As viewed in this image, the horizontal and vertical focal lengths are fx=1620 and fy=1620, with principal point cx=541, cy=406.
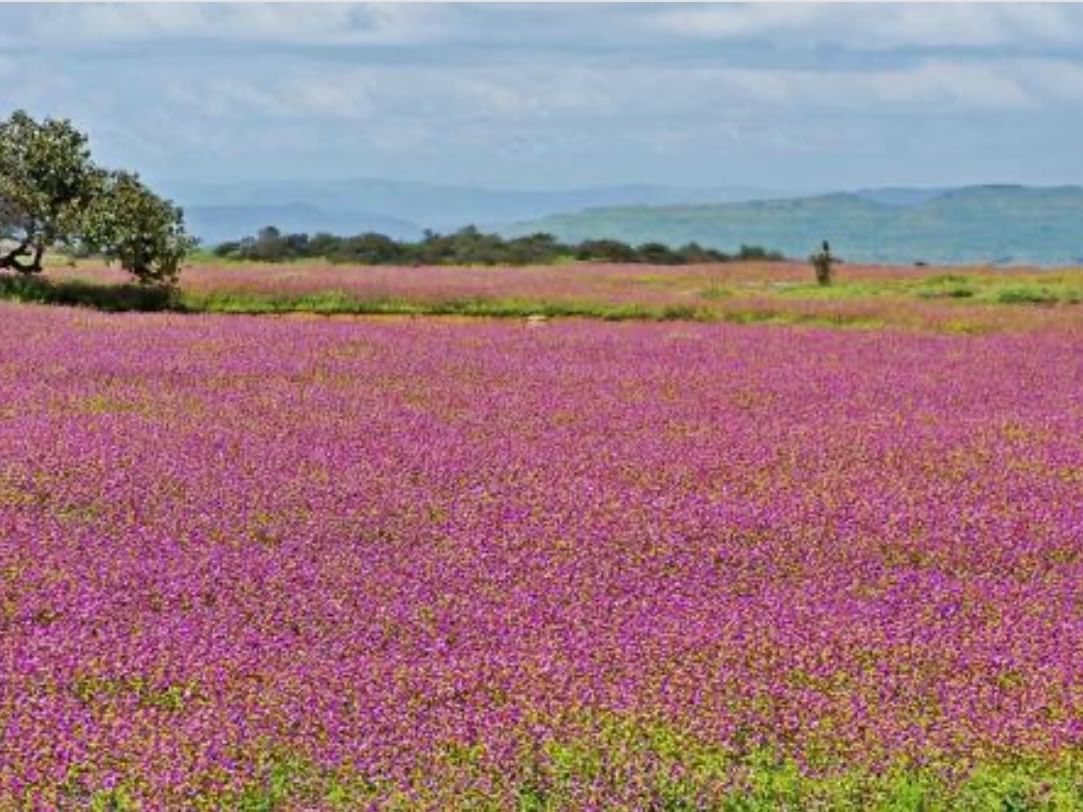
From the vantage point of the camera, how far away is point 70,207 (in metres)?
38.4

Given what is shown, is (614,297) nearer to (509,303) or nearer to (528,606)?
(509,303)

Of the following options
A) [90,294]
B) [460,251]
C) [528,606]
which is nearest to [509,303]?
[90,294]

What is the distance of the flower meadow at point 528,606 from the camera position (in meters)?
6.50

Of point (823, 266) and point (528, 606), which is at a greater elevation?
point (823, 266)

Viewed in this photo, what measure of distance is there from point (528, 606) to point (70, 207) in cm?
3248

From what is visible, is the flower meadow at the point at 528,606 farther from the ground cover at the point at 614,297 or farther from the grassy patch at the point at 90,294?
the grassy patch at the point at 90,294

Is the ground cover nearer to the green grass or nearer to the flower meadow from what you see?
the green grass

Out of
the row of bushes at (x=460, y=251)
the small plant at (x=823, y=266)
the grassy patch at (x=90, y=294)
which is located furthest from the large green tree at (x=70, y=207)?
the row of bushes at (x=460, y=251)

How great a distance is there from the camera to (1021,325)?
33375 millimetres

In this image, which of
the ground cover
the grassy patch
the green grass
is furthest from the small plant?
the grassy patch

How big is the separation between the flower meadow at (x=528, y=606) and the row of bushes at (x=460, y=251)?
196 ft

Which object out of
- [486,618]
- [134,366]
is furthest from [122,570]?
[134,366]

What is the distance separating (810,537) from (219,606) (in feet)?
13.0

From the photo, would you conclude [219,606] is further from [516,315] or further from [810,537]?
[516,315]
